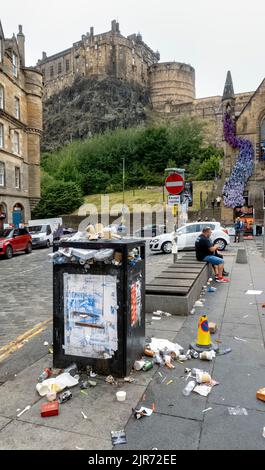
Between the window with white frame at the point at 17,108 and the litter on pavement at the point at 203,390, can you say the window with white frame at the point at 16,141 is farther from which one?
the litter on pavement at the point at 203,390

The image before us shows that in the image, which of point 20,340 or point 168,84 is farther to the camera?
point 168,84

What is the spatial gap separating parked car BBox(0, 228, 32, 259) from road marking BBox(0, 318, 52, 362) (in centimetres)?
1389

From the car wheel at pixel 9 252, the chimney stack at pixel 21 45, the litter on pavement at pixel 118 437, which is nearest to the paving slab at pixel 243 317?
the litter on pavement at pixel 118 437

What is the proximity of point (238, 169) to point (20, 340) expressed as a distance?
108 feet

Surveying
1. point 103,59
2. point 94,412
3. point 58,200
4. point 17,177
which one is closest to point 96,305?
point 94,412

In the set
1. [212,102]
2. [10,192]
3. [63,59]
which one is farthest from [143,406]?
[63,59]

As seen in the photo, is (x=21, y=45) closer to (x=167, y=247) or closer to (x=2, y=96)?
(x=2, y=96)

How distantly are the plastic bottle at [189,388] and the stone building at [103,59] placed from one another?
9918 centimetres

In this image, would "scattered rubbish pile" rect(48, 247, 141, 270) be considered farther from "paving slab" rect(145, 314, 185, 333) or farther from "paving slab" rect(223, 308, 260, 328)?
"paving slab" rect(223, 308, 260, 328)

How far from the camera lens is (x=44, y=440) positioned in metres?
3.04

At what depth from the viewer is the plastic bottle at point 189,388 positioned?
3803 millimetres

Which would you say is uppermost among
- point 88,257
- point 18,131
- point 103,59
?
point 103,59
